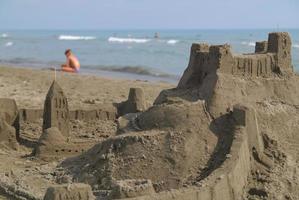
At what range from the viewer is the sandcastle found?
34.9 ft

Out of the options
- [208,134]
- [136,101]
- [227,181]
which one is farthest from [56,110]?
[227,181]

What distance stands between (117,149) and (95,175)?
59cm

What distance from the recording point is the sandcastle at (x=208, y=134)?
10641 mm

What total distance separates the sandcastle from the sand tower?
346 cm

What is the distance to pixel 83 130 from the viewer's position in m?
17.8

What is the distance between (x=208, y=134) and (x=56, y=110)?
6.09 meters

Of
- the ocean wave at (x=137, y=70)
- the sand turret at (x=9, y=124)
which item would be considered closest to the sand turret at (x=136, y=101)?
the sand turret at (x=9, y=124)

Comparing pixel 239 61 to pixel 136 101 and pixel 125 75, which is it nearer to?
pixel 136 101

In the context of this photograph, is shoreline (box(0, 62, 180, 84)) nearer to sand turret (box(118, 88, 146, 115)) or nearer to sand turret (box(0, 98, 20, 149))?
sand turret (box(118, 88, 146, 115))

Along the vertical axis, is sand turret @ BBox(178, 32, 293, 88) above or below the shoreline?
above

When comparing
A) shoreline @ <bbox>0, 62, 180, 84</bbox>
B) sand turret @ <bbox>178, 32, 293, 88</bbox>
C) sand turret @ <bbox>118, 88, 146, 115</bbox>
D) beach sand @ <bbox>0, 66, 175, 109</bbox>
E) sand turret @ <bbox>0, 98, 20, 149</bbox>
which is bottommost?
shoreline @ <bbox>0, 62, 180, 84</bbox>

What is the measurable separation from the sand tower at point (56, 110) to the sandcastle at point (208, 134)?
11.4 feet

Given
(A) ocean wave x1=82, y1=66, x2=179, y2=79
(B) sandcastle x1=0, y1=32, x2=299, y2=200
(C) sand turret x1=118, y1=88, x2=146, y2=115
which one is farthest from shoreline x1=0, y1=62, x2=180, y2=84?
(B) sandcastle x1=0, y1=32, x2=299, y2=200

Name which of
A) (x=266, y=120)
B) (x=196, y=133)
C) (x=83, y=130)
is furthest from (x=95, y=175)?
(x=83, y=130)
